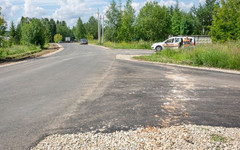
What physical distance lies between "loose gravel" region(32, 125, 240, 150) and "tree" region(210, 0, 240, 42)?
26.8m

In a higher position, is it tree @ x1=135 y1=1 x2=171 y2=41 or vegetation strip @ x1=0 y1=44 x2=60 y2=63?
tree @ x1=135 y1=1 x2=171 y2=41

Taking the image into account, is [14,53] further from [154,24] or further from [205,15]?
[205,15]

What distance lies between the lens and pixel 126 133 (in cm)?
396

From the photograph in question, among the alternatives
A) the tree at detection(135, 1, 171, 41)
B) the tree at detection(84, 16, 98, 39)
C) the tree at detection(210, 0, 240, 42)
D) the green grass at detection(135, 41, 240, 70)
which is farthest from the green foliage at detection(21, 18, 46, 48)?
the tree at detection(84, 16, 98, 39)

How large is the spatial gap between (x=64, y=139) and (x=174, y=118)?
235 centimetres

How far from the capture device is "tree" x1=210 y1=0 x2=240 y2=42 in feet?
91.0

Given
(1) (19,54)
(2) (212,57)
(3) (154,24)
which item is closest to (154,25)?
(3) (154,24)

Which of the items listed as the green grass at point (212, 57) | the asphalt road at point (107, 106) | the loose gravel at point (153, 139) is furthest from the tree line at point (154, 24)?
the loose gravel at point (153, 139)

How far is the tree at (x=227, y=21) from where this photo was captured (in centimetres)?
2773

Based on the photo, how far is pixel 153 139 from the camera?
3686 millimetres

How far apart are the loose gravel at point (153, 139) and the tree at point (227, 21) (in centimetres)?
2681

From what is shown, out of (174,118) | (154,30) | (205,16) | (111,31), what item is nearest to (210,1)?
(205,16)

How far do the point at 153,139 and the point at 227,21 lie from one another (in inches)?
1153

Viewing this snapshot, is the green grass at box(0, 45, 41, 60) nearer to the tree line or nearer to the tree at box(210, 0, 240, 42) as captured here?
the tree line
